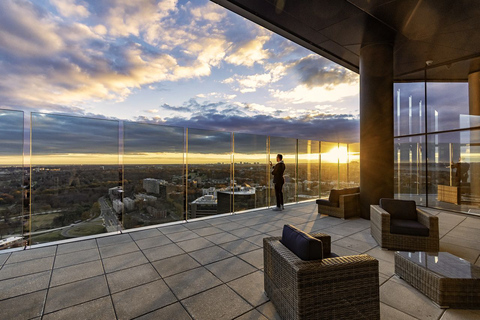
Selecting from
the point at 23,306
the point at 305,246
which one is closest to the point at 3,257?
the point at 23,306

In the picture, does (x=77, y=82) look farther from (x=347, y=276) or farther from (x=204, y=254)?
(x=347, y=276)

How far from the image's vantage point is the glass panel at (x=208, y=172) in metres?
4.98

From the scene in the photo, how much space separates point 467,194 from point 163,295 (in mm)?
8934

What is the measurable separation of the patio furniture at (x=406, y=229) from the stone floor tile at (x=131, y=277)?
133 inches

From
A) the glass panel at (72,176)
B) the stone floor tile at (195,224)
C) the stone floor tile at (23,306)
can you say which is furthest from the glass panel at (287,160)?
the stone floor tile at (23,306)

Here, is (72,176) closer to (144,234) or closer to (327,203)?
(144,234)

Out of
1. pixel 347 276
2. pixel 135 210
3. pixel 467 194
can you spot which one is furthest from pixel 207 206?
pixel 467 194

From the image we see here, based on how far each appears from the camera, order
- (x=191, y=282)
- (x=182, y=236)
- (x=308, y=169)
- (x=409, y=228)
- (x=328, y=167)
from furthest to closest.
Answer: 1. (x=328, y=167)
2. (x=308, y=169)
3. (x=182, y=236)
4. (x=409, y=228)
5. (x=191, y=282)

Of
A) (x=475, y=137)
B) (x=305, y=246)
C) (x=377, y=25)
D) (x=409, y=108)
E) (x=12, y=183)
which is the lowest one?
(x=305, y=246)

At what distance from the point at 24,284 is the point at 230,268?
2353mm

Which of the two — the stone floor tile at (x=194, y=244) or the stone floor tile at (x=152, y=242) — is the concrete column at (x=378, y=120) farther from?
the stone floor tile at (x=152, y=242)

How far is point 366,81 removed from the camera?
5.06 meters

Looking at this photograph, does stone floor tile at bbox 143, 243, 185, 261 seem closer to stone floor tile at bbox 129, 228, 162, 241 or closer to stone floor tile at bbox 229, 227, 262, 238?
stone floor tile at bbox 129, 228, 162, 241

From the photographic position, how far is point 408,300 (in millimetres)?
1912
